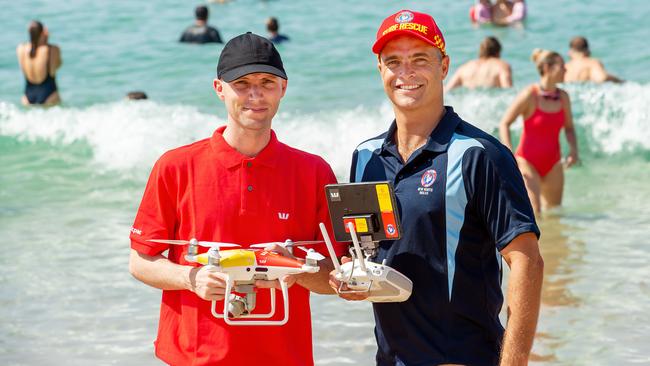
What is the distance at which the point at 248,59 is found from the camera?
333cm

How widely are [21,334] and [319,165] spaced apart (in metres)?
4.06

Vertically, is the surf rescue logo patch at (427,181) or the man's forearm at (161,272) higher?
the surf rescue logo patch at (427,181)

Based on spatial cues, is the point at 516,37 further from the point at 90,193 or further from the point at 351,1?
the point at 90,193

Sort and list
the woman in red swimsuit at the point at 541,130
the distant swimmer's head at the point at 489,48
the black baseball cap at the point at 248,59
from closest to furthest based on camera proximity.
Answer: the black baseball cap at the point at 248,59 → the woman in red swimsuit at the point at 541,130 → the distant swimmer's head at the point at 489,48

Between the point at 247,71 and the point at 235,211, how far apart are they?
0.42 m

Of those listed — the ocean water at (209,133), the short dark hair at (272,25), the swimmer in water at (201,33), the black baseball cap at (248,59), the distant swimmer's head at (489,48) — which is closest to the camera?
the black baseball cap at (248,59)

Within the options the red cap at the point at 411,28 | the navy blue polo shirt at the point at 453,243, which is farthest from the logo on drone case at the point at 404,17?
the navy blue polo shirt at the point at 453,243

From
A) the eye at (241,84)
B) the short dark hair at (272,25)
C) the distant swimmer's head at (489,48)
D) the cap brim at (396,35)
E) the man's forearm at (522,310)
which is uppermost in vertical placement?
the cap brim at (396,35)

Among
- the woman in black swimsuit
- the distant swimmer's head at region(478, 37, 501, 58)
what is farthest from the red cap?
the woman in black swimsuit

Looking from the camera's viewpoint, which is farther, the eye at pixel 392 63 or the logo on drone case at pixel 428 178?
the eye at pixel 392 63

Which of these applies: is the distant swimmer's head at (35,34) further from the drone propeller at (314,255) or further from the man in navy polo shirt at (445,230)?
the drone propeller at (314,255)

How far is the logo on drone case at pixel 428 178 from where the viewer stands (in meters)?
3.24

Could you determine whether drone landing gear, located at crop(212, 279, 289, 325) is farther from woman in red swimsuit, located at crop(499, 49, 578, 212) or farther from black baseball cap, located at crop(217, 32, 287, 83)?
woman in red swimsuit, located at crop(499, 49, 578, 212)

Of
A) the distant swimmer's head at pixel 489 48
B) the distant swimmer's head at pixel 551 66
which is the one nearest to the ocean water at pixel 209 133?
the distant swimmer's head at pixel 489 48
